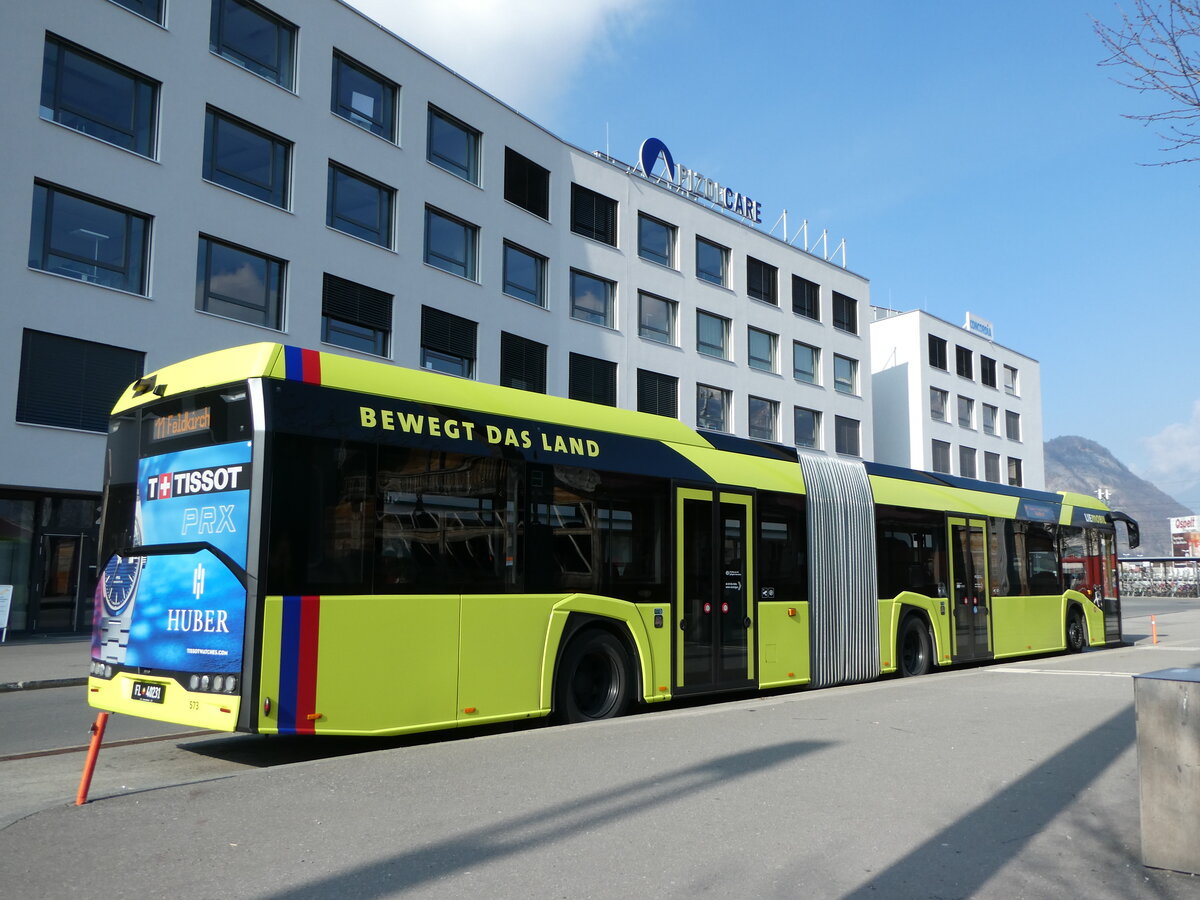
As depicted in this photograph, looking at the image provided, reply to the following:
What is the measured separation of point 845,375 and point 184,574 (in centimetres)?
4061

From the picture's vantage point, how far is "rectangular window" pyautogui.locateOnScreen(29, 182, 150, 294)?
20.8 meters

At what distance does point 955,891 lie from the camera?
4676 millimetres

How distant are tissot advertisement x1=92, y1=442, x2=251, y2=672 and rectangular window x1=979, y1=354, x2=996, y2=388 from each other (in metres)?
57.6

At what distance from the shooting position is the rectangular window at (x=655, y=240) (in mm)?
36344

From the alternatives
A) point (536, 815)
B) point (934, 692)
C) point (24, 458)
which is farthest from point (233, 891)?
point (24, 458)

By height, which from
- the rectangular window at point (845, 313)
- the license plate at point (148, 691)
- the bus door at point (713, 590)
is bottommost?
the license plate at point (148, 691)

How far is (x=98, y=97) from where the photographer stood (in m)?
21.8

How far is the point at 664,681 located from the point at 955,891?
5.80m

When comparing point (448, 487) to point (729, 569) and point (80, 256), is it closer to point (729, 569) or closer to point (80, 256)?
point (729, 569)

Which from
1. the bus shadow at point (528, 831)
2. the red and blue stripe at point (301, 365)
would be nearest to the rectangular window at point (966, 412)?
the bus shadow at point (528, 831)

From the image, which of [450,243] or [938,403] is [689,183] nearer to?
[450,243]

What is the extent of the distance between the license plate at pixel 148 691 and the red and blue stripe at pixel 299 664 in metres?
1.05

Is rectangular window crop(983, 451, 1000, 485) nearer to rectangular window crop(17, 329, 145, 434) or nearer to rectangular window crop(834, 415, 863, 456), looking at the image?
rectangular window crop(834, 415, 863, 456)

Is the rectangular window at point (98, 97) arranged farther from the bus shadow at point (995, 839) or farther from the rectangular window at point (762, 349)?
the rectangular window at point (762, 349)
